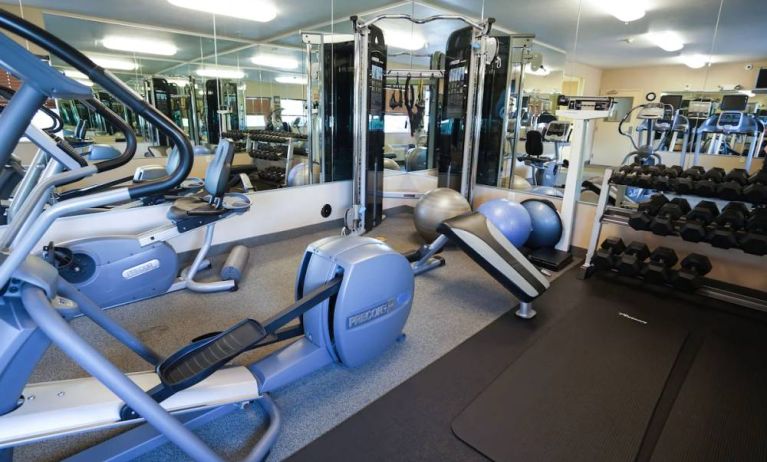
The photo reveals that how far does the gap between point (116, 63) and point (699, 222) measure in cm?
405

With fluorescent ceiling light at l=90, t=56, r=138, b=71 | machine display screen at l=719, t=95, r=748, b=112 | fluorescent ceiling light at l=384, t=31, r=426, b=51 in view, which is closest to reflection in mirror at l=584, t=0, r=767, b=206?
machine display screen at l=719, t=95, r=748, b=112

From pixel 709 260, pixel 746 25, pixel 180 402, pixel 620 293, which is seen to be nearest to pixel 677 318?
pixel 620 293

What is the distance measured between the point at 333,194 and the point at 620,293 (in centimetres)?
275

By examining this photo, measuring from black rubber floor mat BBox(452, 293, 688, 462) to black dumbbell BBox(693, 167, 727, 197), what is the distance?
0.86m

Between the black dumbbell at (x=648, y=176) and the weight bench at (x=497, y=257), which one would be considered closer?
the weight bench at (x=497, y=257)

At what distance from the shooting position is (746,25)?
2947 mm

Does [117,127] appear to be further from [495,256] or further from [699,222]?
[699,222]

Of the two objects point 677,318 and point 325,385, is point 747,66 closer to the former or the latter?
point 677,318

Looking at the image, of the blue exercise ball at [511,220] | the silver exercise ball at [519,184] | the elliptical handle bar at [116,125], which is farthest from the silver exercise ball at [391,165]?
the elliptical handle bar at [116,125]

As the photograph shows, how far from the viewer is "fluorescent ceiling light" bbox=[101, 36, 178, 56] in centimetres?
278

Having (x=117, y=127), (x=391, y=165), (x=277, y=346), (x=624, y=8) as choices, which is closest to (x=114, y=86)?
(x=117, y=127)

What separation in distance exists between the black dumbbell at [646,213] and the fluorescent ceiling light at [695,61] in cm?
109

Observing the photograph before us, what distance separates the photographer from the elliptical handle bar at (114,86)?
75cm

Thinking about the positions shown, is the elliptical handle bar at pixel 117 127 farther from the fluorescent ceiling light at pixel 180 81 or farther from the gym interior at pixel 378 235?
the fluorescent ceiling light at pixel 180 81
